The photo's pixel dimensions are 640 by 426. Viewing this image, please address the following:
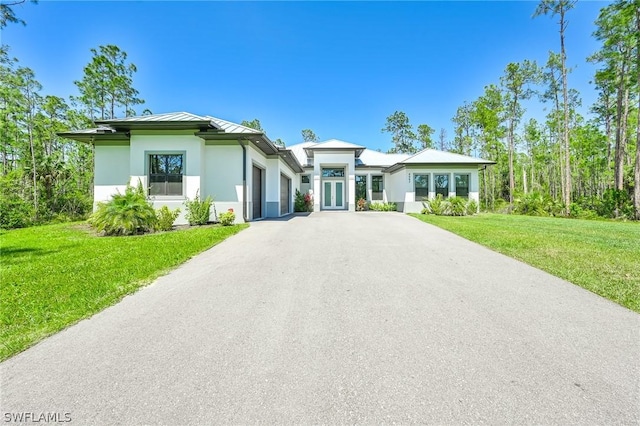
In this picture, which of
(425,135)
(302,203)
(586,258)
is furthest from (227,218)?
(425,135)

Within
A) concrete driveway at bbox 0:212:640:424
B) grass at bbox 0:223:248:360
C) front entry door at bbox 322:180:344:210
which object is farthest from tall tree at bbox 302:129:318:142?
concrete driveway at bbox 0:212:640:424

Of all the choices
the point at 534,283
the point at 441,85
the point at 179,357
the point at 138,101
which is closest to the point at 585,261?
the point at 534,283

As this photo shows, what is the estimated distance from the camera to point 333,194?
21.9m

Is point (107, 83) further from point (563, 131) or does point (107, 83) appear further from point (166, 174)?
point (563, 131)

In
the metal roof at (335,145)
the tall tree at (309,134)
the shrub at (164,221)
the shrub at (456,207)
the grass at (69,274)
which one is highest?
the tall tree at (309,134)

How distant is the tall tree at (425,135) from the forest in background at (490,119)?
26.5 ft

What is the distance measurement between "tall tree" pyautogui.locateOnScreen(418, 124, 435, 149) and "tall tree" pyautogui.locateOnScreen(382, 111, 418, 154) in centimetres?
Answer: 93

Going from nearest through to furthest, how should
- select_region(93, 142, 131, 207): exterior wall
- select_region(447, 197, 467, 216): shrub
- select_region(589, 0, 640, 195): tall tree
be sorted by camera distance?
select_region(93, 142, 131, 207): exterior wall, select_region(589, 0, 640, 195): tall tree, select_region(447, 197, 467, 216): shrub

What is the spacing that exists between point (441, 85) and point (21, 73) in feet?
87.0

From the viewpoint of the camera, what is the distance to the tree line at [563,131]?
17.2 m

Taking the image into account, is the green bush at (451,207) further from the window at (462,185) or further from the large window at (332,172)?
the large window at (332,172)

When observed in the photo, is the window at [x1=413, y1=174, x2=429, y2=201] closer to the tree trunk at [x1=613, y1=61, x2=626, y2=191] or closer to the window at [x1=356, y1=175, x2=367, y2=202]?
the window at [x1=356, y1=175, x2=367, y2=202]

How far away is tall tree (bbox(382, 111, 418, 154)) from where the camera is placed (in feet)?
128

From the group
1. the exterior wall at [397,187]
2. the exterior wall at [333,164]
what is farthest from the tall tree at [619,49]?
the exterior wall at [333,164]
